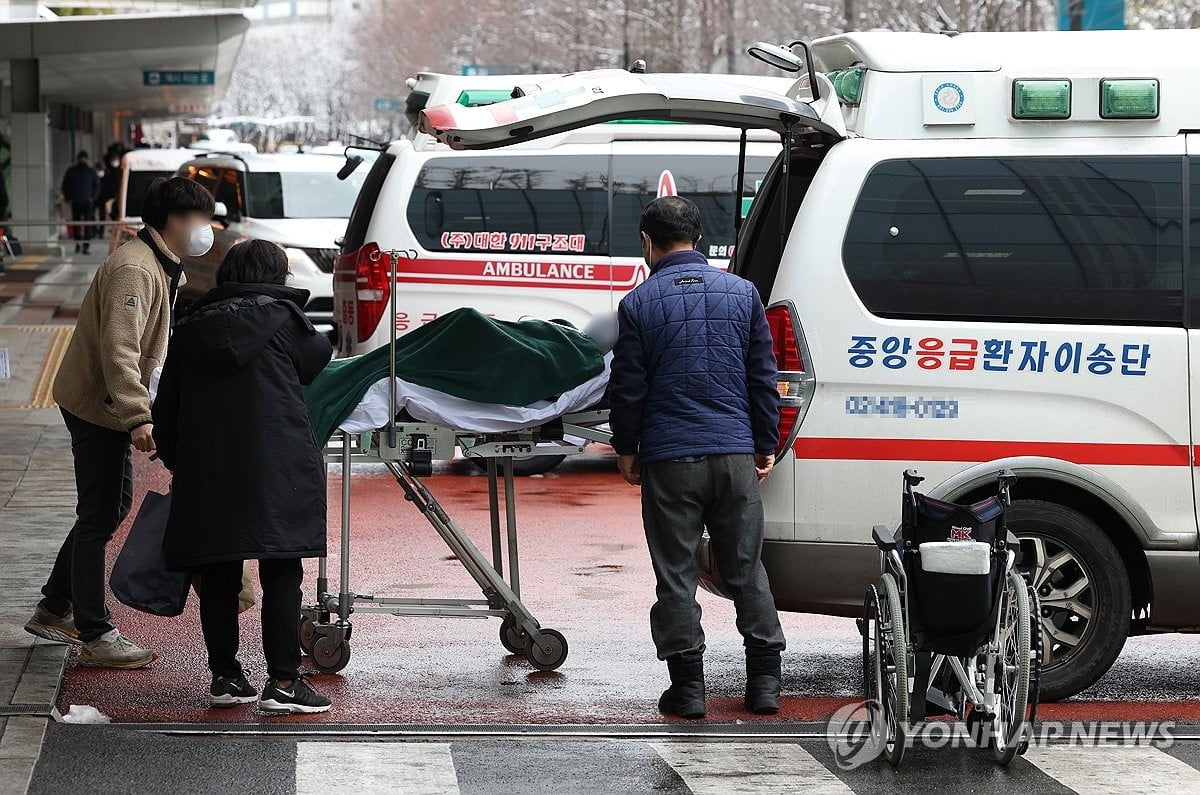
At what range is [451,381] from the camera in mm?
6820

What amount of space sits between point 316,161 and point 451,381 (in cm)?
1599

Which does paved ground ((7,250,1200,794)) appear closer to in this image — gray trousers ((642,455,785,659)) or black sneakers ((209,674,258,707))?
black sneakers ((209,674,258,707))

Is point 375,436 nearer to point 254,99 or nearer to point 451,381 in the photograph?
point 451,381

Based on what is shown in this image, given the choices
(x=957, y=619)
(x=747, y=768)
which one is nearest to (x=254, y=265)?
(x=747, y=768)

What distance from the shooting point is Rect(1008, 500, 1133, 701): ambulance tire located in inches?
256

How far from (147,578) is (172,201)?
4.74ft

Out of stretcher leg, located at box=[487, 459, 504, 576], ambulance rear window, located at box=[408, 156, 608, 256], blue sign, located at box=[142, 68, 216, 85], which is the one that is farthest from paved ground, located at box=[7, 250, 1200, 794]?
blue sign, located at box=[142, 68, 216, 85]

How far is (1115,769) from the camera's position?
578 centimetres

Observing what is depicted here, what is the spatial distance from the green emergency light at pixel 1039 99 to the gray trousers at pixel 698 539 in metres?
1.58

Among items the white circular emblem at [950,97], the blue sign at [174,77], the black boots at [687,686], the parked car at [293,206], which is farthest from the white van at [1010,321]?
the blue sign at [174,77]

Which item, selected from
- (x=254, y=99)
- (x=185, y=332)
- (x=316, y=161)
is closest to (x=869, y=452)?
(x=185, y=332)

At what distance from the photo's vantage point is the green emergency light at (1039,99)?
21.4 feet

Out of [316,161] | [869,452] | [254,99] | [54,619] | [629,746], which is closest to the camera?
[629,746]

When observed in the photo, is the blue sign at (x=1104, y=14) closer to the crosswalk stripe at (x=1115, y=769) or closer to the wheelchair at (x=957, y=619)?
the crosswalk stripe at (x=1115, y=769)
